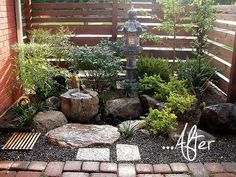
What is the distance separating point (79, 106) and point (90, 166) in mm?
1427

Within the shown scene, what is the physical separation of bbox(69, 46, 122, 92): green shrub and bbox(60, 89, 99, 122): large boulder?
0.70 m

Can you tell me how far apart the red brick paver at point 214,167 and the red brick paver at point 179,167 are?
0.73 feet

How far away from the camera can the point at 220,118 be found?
3.62 metres

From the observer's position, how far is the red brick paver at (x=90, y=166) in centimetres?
282

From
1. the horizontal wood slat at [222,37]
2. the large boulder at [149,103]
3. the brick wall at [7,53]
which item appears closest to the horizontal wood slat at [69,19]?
the brick wall at [7,53]

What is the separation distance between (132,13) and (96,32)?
5.81 ft

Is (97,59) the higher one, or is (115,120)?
(97,59)

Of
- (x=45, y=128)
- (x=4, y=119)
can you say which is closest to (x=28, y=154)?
(x=45, y=128)

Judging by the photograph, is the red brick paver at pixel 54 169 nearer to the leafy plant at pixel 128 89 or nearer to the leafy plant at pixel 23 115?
the leafy plant at pixel 23 115

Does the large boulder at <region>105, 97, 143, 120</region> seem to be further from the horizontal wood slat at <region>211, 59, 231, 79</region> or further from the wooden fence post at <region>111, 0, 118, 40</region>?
the wooden fence post at <region>111, 0, 118, 40</region>

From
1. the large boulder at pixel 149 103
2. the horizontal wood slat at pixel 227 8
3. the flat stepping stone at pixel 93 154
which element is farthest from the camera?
the horizontal wood slat at pixel 227 8

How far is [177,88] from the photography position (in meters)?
4.49

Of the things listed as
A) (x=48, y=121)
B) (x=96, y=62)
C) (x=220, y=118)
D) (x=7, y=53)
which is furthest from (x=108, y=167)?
(x=7, y=53)

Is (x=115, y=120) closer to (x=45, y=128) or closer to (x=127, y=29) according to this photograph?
(x=45, y=128)
